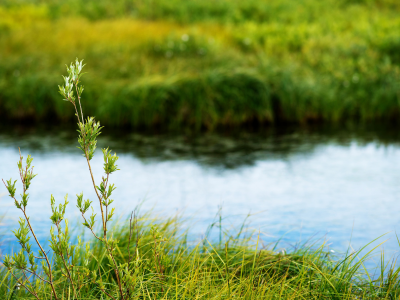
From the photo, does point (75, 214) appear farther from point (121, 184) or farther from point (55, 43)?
point (55, 43)

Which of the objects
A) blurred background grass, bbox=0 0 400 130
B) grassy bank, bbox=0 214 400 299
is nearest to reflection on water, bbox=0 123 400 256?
blurred background grass, bbox=0 0 400 130

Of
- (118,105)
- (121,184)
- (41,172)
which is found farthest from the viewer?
(118,105)

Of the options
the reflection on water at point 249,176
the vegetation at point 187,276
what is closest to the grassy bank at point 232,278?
the vegetation at point 187,276

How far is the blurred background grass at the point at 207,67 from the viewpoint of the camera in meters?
8.66

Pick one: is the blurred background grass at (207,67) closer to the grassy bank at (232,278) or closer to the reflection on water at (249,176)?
the reflection on water at (249,176)

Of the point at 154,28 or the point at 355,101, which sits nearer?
the point at 355,101

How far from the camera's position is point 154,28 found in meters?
12.8

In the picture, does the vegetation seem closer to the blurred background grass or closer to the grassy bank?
the grassy bank

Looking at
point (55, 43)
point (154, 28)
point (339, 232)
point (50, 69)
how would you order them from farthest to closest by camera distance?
1. point (154, 28)
2. point (55, 43)
3. point (50, 69)
4. point (339, 232)

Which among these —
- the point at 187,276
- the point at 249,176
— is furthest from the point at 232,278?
the point at 249,176

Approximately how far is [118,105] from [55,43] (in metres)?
3.99

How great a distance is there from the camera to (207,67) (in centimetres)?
989

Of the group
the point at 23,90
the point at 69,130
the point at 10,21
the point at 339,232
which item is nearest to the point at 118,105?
the point at 69,130

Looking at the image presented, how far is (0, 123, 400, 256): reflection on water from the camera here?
4449 mm
